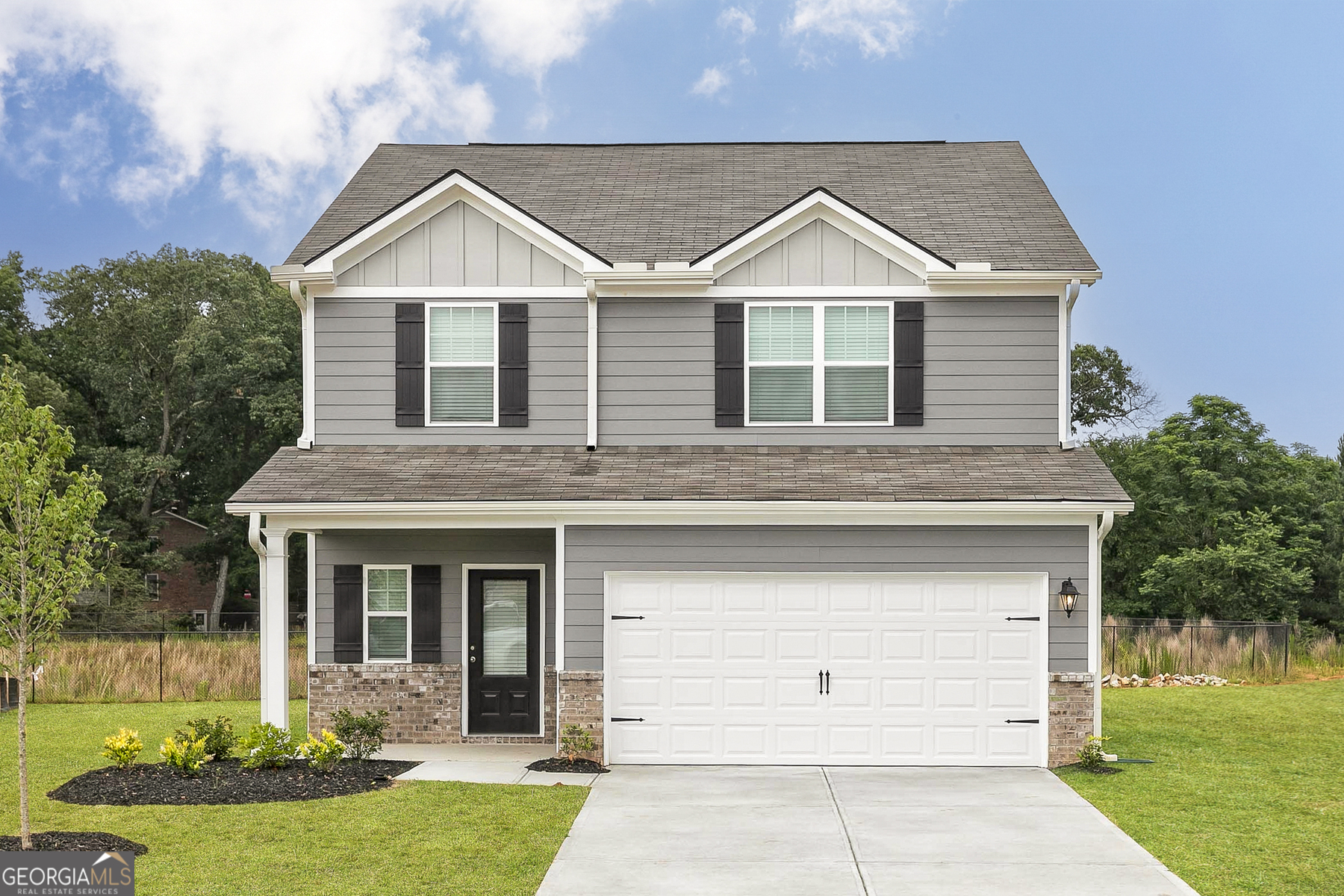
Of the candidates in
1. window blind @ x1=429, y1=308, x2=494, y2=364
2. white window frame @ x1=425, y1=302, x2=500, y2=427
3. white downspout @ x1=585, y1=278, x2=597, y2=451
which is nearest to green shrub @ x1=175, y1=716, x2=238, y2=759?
white window frame @ x1=425, y1=302, x2=500, y2=427

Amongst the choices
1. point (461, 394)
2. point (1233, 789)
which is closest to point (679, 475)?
point (461, 394)

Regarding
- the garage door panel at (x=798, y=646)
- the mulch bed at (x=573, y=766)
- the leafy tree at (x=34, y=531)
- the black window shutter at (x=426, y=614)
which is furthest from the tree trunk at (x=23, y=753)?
the garage door panel at (x=798, y=646)

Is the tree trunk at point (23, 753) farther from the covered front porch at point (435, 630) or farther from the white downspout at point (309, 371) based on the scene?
the white downspout at point (309, 371)

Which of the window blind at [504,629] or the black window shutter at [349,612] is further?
the window blind at [504,629]

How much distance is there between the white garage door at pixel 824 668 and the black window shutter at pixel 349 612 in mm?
3371

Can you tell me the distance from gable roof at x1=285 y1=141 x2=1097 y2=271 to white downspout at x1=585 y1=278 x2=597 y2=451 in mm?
727

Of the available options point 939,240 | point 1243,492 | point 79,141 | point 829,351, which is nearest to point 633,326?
point 829,351

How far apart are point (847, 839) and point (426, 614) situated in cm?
656

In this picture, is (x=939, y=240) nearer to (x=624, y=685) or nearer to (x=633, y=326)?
(x=633, y=326)

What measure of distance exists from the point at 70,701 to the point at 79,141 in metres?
38.4

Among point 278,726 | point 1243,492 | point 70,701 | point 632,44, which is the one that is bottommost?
point 70,701

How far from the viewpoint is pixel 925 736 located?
40.4 ft

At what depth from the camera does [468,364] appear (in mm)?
13961

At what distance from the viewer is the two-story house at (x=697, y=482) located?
483 inches
